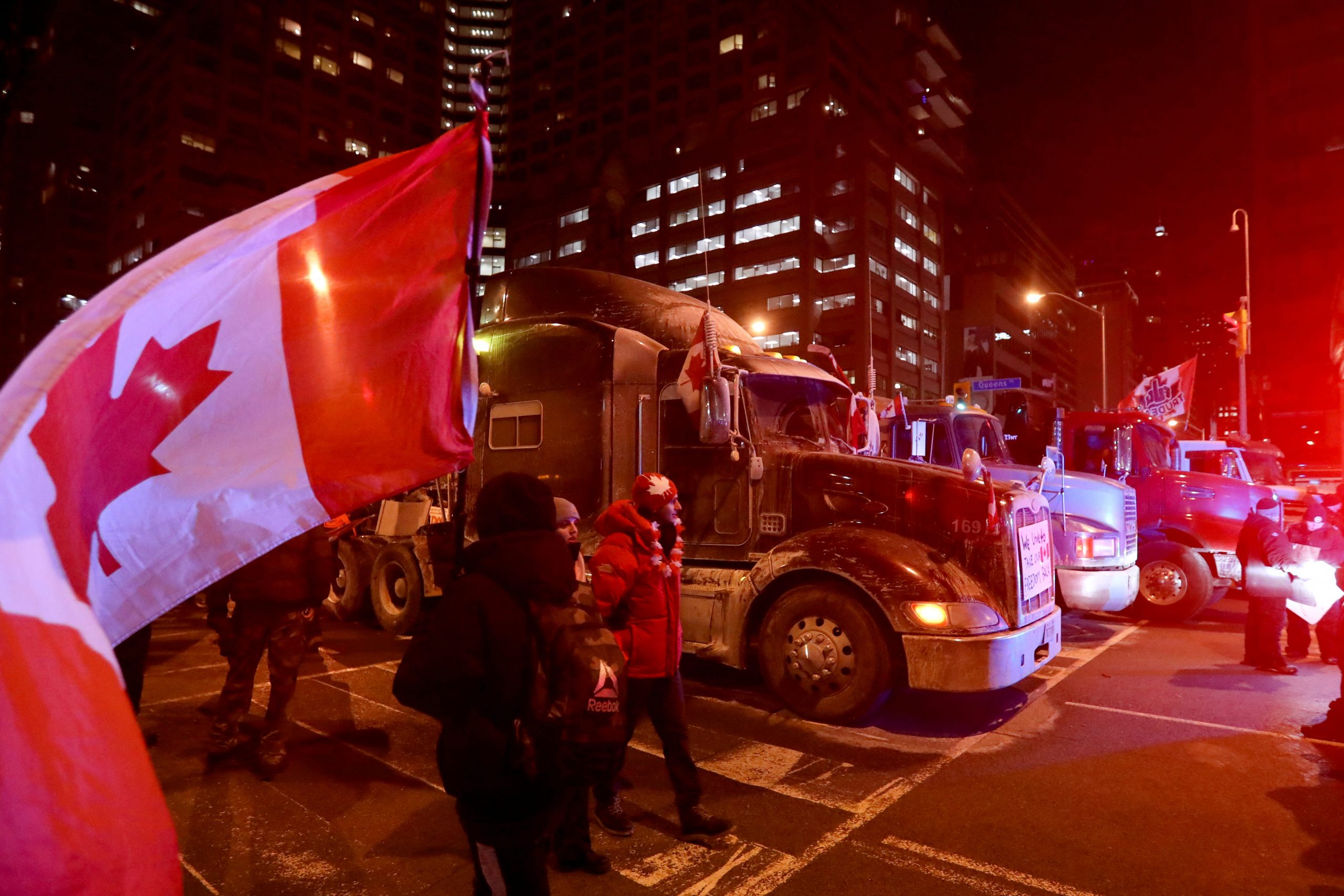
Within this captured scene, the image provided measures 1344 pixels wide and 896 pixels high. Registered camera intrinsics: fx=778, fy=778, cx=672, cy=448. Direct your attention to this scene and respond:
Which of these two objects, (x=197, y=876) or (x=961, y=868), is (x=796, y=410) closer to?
(x=961, y=868)

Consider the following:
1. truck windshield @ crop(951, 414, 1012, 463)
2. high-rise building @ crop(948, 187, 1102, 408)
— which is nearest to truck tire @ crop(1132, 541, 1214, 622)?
truck windshield @ crop(951, 414, 1012, 463)

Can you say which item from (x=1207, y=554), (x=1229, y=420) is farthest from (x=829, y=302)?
(x=1229, y=420)

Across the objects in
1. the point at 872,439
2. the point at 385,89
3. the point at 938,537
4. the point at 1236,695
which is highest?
the point at 385,89

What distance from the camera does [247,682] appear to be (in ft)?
16.2

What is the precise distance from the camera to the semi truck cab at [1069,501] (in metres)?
8.92

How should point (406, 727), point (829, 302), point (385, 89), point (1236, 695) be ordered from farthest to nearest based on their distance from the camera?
point (385, 89) < point (829, 302) < point (1236, 695) < point (406, 727)

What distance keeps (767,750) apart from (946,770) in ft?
3.78

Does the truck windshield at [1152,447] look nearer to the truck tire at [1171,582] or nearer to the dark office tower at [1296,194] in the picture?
the truck tire at [1171,582]

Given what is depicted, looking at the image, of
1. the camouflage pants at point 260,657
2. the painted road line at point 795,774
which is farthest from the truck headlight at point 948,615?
the camouflage pants at point 260,657

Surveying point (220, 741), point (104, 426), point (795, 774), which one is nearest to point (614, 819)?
point (795, 774)

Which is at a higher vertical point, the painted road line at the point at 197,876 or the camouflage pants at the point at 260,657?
the camouflage pants at the point at 260,657

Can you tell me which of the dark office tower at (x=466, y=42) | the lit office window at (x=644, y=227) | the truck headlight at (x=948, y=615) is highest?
the dark office tower at (x=466, y=42)

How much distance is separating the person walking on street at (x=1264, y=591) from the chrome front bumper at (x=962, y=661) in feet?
12.3

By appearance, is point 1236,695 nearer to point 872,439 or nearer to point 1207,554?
point 872,439
